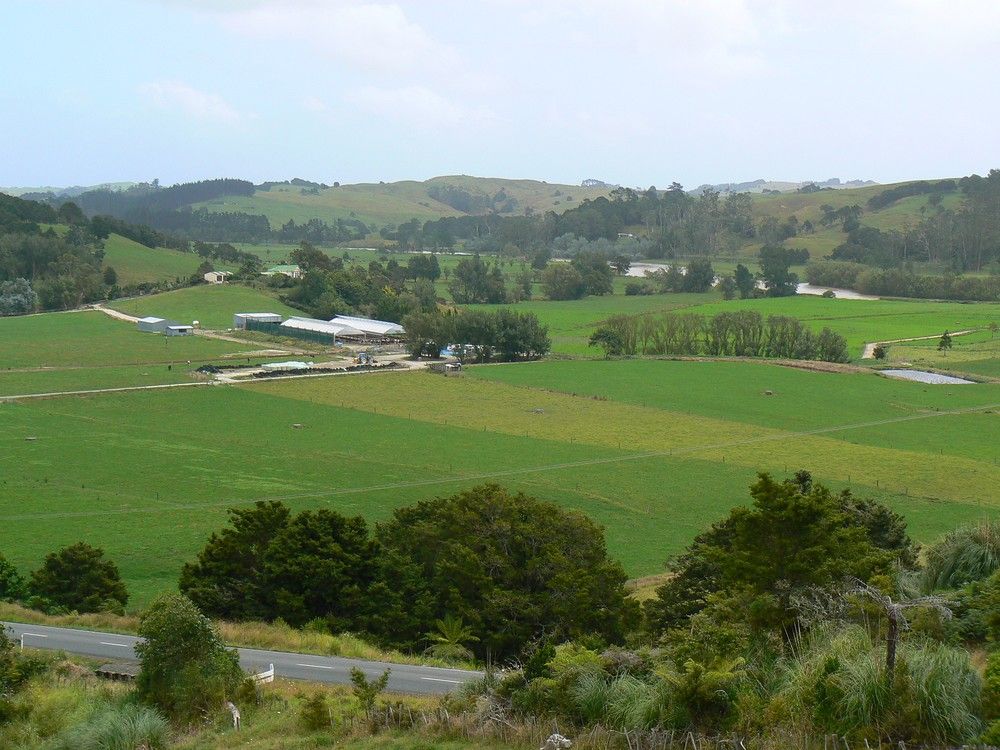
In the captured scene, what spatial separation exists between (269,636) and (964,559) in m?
11.8

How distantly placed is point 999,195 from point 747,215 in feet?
116

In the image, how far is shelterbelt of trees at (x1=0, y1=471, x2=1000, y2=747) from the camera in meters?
11.7

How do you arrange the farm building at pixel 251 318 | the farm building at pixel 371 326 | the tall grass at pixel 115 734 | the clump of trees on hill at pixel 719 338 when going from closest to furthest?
1. the tall grass at pixel 115 734
2. the clump of trees on hill at pixel 719 338
3. the farm building at pixel 371 326
4. the farm building at pixel 251 318

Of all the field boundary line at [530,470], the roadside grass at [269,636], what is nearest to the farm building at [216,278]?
the field boundary line at [530,470]

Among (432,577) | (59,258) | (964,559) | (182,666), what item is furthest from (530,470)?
(59,258)

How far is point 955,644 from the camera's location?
13.9 meters

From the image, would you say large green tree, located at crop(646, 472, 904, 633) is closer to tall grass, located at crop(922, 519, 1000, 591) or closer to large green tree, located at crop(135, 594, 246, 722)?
tall grass, located at crop(922, 519, 1000, 591)

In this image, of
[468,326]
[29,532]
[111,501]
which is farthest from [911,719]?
[468,326]

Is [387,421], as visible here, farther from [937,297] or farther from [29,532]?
[937,297]

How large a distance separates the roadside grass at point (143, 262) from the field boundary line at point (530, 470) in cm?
8539

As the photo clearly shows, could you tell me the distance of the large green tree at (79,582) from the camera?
26.0m

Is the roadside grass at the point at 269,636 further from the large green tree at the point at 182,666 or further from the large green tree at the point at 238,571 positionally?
the large green tree at the point at 182,666

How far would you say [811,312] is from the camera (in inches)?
4272

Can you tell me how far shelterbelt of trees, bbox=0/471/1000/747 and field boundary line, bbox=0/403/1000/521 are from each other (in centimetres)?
387
